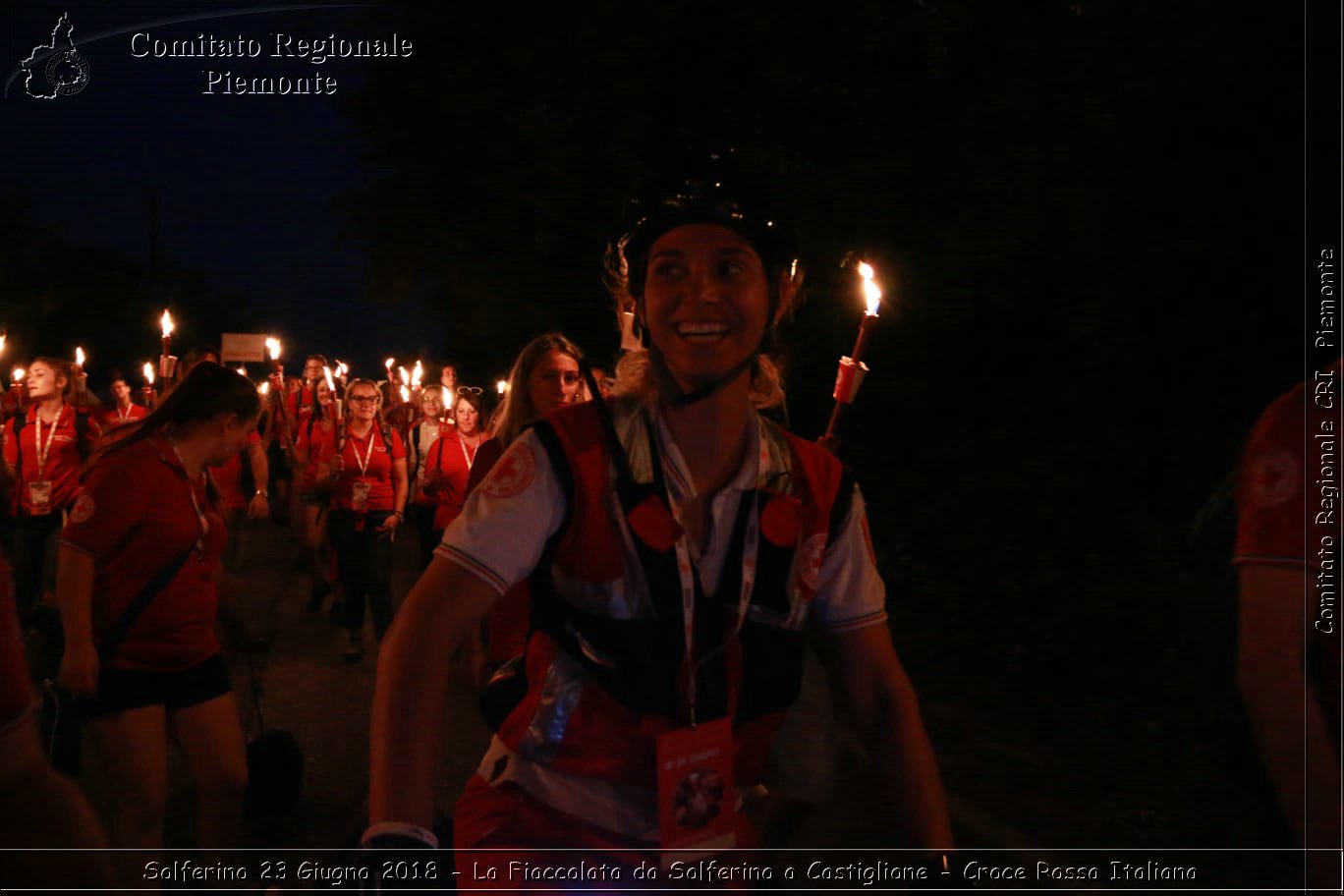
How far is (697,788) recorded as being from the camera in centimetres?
210

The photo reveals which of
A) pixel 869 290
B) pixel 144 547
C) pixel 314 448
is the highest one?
pixel 869 290

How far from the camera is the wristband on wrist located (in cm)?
181

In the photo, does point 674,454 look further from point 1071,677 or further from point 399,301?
point 399,301

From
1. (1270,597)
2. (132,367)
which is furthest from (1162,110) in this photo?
(132,367)

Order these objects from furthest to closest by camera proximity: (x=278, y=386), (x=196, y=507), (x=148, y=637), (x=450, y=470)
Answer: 1. (x=278, y=386)
2. (x=450, y=470)
3. (x=196, y=507)
4. (x=148, y=637)

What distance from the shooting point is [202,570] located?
4.45m

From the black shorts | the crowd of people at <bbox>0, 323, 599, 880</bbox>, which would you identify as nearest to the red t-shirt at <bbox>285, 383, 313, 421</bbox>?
the crowd of people at <bbox>0, 323, 599, 880</bbox>

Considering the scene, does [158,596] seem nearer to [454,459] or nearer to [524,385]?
[524,385]

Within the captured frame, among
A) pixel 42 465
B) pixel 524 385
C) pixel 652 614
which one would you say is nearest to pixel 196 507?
pixel 524 385

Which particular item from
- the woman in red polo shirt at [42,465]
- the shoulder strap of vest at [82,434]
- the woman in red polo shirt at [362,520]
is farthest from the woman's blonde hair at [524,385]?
the shoulder strap of vest at [82,434]

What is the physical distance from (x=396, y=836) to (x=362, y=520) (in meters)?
7.58

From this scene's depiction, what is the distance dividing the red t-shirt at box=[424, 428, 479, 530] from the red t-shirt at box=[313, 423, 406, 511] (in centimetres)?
45

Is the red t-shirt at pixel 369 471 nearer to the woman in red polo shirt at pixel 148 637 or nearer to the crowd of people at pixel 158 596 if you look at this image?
the crowd of people at pixel 158 596

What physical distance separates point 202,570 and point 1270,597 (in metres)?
3.85
